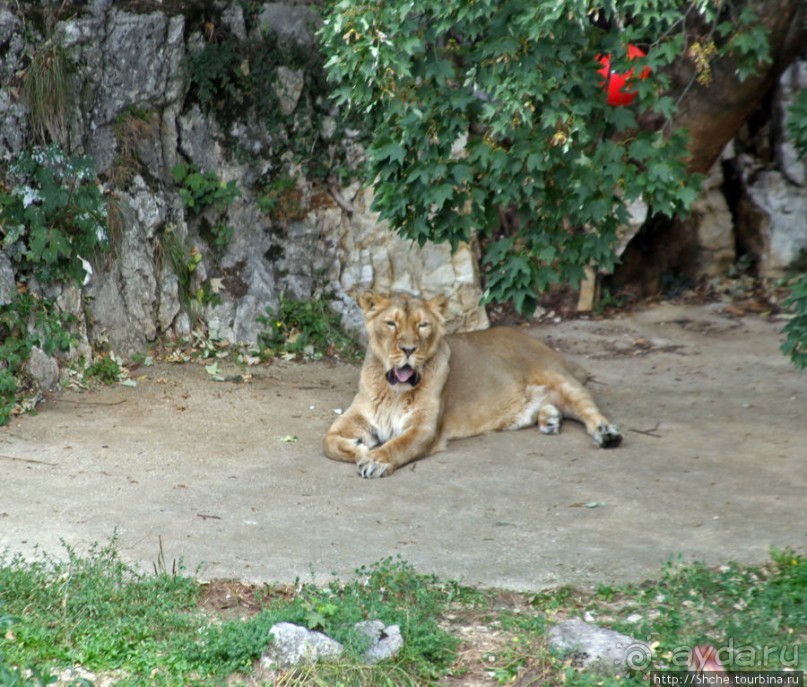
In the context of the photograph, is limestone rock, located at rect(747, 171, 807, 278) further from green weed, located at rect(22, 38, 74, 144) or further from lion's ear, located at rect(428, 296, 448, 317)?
green weed, located at rect(22, 38, 74, 144)

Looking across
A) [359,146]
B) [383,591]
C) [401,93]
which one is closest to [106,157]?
[359,146]

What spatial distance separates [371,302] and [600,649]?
4.22 meters

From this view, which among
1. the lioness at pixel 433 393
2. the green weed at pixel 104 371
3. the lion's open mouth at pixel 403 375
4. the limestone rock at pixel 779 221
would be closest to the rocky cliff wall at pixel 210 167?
the green weed at pixel 104 371

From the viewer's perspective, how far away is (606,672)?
4.33 metres

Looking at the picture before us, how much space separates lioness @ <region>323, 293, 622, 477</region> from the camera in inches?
300

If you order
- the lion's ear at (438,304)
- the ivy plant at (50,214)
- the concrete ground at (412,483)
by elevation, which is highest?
the ivy plant at (50,214)

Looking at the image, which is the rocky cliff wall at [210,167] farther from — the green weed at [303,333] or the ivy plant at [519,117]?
the ivy plant at [519,117]

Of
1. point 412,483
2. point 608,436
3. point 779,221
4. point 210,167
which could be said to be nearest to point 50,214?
point 210,167

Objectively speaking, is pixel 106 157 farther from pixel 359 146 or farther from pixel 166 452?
pixel 166 452

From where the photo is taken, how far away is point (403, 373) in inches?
309

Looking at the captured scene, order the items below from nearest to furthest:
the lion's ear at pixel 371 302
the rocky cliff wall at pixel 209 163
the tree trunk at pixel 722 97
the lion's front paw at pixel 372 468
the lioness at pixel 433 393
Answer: the lion's front paw at pixel 372 468 < the lioness at pixel 433 393 < the lion's ear at pixel 371 302 < the tree trunk at pixel 722 97 < the rocky cliff wall at pixel 209 163

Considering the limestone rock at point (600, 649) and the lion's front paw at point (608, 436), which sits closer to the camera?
the limestone rock at point (600, 649)

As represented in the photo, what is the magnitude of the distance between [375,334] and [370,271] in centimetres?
276

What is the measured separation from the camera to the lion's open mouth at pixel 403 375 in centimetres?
782
